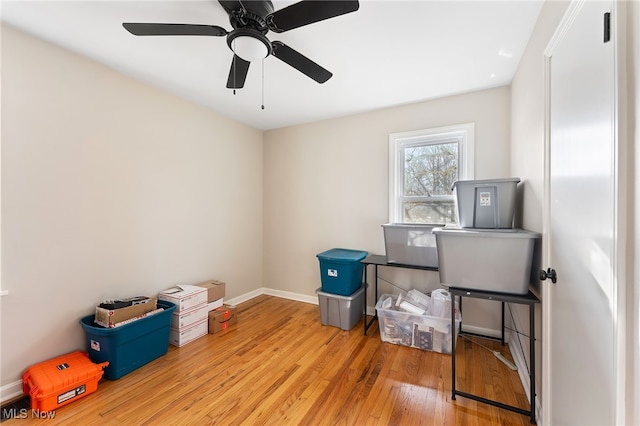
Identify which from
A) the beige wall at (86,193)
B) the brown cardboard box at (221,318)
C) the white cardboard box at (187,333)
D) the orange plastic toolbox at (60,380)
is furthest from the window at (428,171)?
the orange plastic toolbox at (60,380)

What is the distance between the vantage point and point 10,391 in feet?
5.61

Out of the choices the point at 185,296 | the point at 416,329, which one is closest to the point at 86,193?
the point at 185,296

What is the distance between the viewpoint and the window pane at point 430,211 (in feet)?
9.13

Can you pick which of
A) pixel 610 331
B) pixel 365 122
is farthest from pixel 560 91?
pixel 365 122

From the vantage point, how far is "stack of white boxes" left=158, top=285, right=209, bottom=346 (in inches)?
95.5

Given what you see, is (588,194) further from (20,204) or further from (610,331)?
(20,204)

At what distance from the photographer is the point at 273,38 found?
1872 millimetres

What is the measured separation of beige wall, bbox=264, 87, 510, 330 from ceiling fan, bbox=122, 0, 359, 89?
1.73m

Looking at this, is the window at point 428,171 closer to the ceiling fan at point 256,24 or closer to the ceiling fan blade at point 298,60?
the ceiling fan blade at point 298,60

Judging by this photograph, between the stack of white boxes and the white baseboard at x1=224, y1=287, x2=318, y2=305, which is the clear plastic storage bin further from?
the stack of white boxes

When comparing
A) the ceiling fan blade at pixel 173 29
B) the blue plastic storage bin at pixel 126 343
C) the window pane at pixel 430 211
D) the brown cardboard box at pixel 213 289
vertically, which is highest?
the ceiling fan blade at pixel 173 29

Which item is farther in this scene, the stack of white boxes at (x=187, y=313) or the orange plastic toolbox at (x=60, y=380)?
the stack of white boxes at (x=187, y=313)

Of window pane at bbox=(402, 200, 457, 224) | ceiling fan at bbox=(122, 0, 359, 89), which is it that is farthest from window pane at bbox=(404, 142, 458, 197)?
ceiling fan at bbox=(122, 0, 359, 89)

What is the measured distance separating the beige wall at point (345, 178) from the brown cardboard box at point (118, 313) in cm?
185
